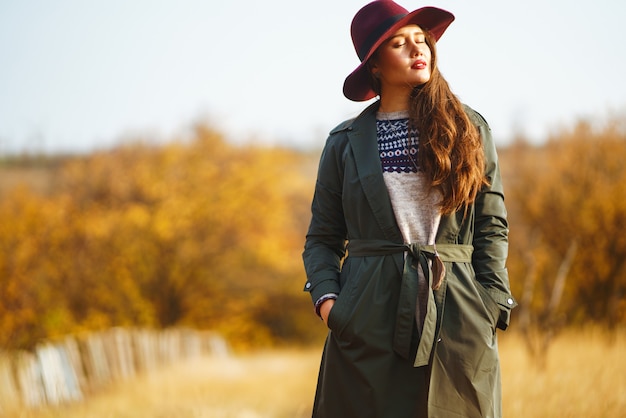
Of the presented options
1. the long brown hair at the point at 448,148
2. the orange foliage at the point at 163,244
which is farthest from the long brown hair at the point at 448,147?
the orange foliage at the point at 163,244

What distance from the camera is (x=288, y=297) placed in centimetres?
2245

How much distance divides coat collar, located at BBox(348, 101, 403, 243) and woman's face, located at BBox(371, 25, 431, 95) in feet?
0.58

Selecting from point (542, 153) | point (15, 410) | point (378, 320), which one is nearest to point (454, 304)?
point (378, 320)

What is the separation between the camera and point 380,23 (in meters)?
2.32

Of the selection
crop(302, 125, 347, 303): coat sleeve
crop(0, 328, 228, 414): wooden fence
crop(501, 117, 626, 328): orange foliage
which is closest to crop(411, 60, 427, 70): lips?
crop(302, 125, 347, 303): coat sleeve

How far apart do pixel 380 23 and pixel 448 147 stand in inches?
21.5

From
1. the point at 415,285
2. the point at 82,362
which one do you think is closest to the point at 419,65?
the point at 415,285

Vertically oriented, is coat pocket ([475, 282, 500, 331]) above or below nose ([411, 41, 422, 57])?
below

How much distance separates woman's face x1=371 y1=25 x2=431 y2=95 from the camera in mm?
2244

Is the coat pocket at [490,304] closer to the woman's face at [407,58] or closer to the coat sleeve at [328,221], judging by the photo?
the coat sleeve at [328,221]

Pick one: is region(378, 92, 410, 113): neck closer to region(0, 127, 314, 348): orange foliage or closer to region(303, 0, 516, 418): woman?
region(303, 0, 516, 418): woman

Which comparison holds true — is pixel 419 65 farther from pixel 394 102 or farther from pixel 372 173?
pixel 372 173

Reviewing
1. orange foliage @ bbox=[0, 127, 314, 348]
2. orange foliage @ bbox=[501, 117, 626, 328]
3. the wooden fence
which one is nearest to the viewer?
the wooden fence

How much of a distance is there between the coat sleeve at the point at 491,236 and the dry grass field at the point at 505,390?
1744mm
